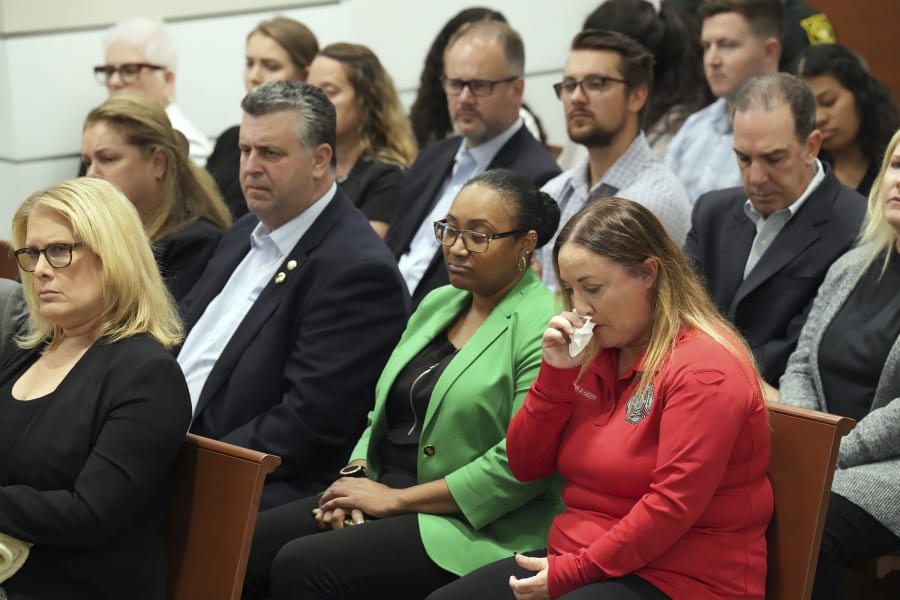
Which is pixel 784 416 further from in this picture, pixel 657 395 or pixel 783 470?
pixel 657 395

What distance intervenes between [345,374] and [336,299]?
19cm

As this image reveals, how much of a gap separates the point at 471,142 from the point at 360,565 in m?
1.93

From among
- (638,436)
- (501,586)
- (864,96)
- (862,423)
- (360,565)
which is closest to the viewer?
(638,436)

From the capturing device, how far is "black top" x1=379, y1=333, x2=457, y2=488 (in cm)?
301

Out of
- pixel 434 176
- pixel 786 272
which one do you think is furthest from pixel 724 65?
pixel 786 272

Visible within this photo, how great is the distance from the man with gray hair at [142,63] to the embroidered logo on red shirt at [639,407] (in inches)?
129

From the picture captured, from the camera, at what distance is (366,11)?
19.6 ft

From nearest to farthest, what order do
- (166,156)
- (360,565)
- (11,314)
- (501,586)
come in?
(501,586), (360,565), (11,314), (166,156)

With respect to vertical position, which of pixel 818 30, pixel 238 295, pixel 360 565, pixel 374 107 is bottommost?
pixel 360 565

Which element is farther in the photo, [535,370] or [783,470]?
[535,370]

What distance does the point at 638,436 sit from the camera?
8.01 feet

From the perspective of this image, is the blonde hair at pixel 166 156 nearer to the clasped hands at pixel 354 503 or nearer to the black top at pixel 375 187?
the black top at pixel 375 187

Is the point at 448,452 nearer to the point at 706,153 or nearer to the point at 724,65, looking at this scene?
the point at 706,153

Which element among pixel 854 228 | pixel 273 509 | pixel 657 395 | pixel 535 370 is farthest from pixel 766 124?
pixel 273 509
